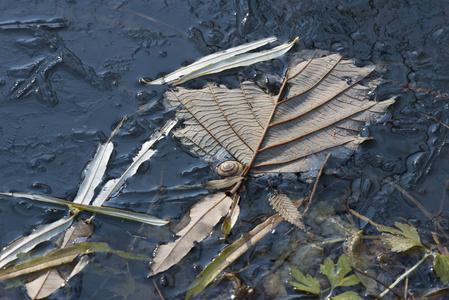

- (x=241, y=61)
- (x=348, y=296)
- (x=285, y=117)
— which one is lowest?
(x=348, y=296)

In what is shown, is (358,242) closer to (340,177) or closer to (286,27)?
(340,177)

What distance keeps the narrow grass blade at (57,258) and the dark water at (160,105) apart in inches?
1.3

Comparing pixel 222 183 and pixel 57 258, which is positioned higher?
pixel 222 183

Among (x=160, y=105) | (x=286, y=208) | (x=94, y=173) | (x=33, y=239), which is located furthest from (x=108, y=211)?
(x=286, y=208)

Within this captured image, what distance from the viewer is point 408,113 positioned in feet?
7.27

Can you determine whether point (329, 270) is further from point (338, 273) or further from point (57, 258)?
point (57, 258)

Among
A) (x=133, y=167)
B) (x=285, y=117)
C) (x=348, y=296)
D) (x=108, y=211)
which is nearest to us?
(x=348, y=296)

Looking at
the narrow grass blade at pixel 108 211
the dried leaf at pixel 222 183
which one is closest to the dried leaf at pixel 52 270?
the narrow grass blade at pixel 108 211

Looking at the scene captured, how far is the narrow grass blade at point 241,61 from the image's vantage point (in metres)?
2.37

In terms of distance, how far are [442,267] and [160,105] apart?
4.75ft

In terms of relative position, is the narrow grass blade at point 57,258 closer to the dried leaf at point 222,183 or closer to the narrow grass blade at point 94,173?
the narrow grass blade at point 94,173

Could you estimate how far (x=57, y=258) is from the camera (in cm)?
181

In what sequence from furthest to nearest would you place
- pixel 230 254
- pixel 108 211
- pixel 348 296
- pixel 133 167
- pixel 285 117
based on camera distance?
pixel 285 117, pixel 133 167, pixel 108 211, pixel 230 254, pixel 348 296

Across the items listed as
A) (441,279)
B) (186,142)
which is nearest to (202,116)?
(186,142)
